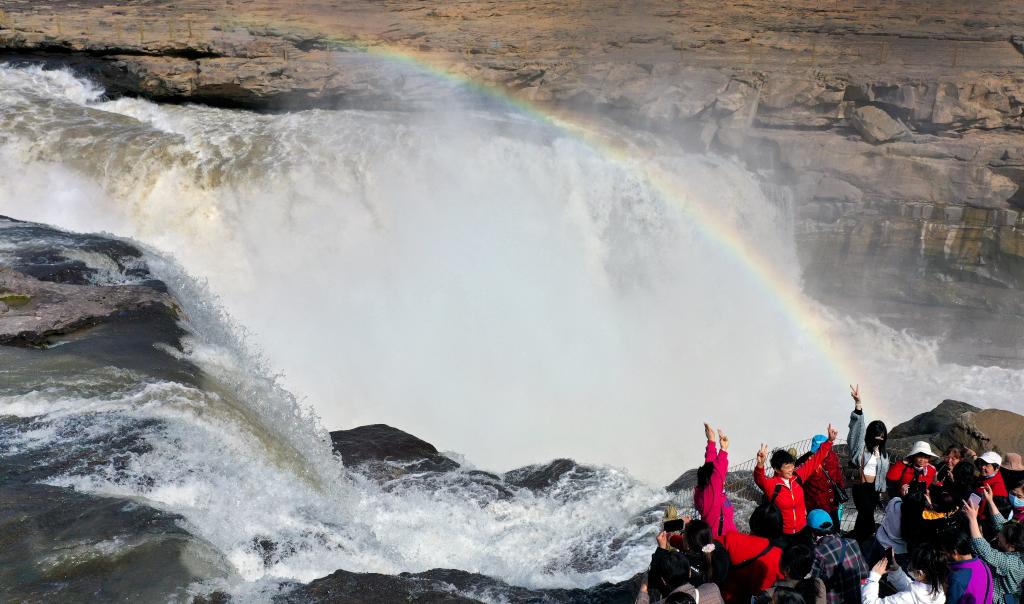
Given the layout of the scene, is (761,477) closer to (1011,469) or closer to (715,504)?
(715,504)

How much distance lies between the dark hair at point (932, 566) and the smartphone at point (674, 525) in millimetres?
1130

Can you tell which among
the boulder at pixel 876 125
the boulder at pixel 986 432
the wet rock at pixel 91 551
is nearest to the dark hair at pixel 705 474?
the wet rock at pixel 91 551

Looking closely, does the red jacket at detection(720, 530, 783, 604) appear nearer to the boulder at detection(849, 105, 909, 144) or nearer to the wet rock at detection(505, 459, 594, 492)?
the wet rock at detection(505, 459, 594, 492)

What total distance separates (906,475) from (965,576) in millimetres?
1607

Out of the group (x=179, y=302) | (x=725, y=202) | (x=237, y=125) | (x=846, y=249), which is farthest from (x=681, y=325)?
(x=179, y=302)

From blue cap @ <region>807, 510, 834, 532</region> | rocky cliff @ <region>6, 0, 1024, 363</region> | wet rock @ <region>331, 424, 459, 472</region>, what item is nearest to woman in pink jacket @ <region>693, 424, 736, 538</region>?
blue cap @ <region>807, 510, 834, 532</region>

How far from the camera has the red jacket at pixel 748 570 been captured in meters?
5.09

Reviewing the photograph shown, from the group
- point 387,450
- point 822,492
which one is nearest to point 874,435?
point 822,492

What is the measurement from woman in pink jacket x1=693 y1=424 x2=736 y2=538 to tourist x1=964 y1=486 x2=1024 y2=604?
1.24 m

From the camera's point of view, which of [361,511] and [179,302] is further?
[179,302]

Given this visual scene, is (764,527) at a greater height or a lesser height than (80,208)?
greater

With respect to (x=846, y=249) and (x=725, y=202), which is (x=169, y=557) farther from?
(x=846, y=249)

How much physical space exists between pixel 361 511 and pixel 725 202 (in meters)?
13.4

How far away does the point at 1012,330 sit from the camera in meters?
Result: 20.3
